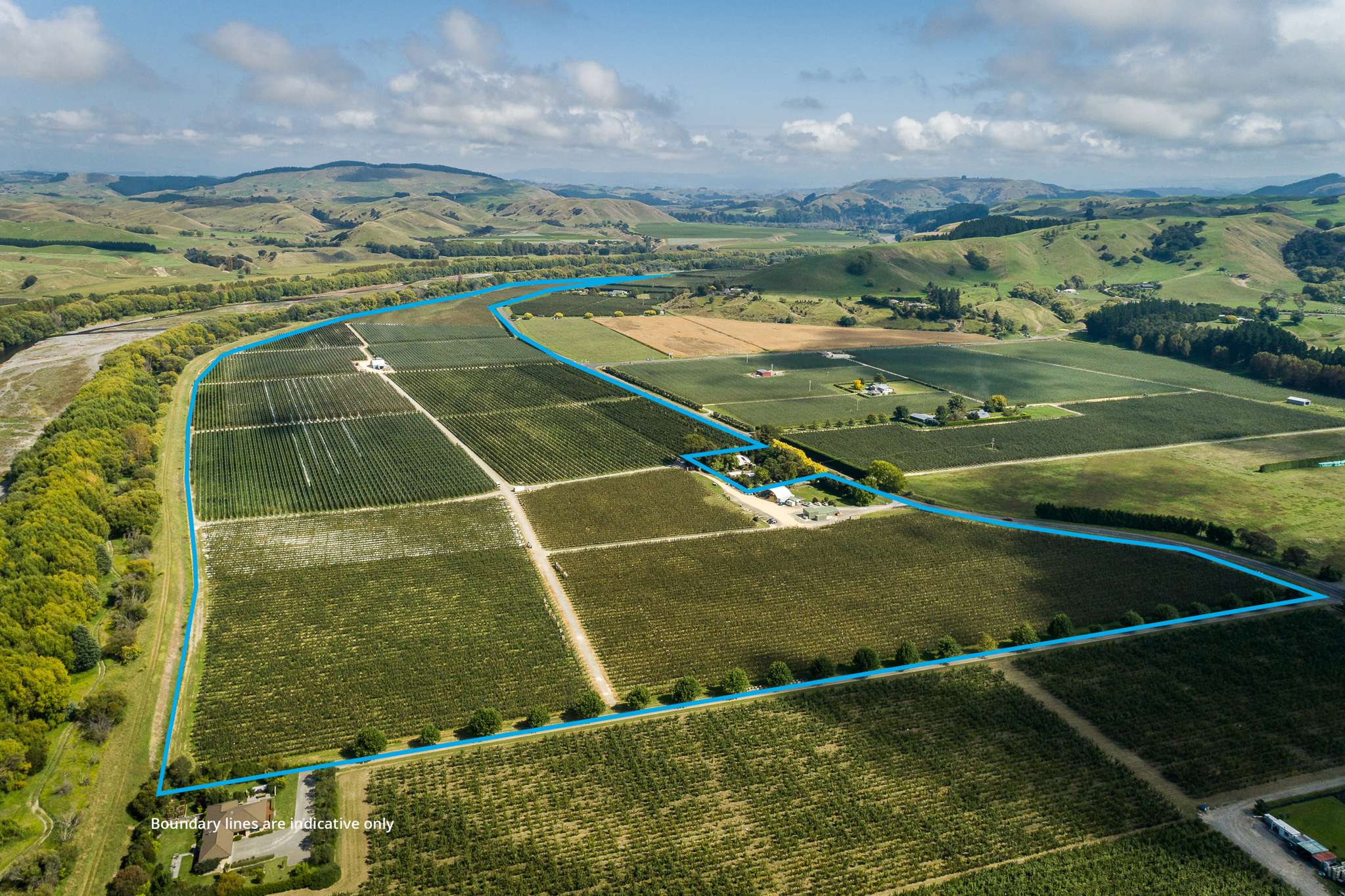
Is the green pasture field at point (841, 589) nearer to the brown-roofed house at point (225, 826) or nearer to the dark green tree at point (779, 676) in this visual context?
the dark green tree at point (779, 676)

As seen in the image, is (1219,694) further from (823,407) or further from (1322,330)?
(1322,330)

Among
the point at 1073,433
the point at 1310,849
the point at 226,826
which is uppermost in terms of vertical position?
the point at 1073,433

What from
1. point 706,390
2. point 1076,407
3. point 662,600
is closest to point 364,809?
point 662,600

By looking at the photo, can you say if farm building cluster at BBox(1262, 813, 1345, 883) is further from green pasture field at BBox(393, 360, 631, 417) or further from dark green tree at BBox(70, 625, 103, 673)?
green pasture field at BBox(393, 360, 631, 417)

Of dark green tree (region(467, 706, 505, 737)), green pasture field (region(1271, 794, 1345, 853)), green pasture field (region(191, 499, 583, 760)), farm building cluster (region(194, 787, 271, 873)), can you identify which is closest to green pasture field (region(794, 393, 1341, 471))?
green pasture field (region(191, 499, 583, 760))

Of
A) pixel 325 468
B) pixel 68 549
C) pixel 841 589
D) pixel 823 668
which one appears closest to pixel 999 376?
pixel 841 589

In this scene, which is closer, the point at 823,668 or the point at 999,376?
the point at 823,668

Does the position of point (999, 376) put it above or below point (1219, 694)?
above
